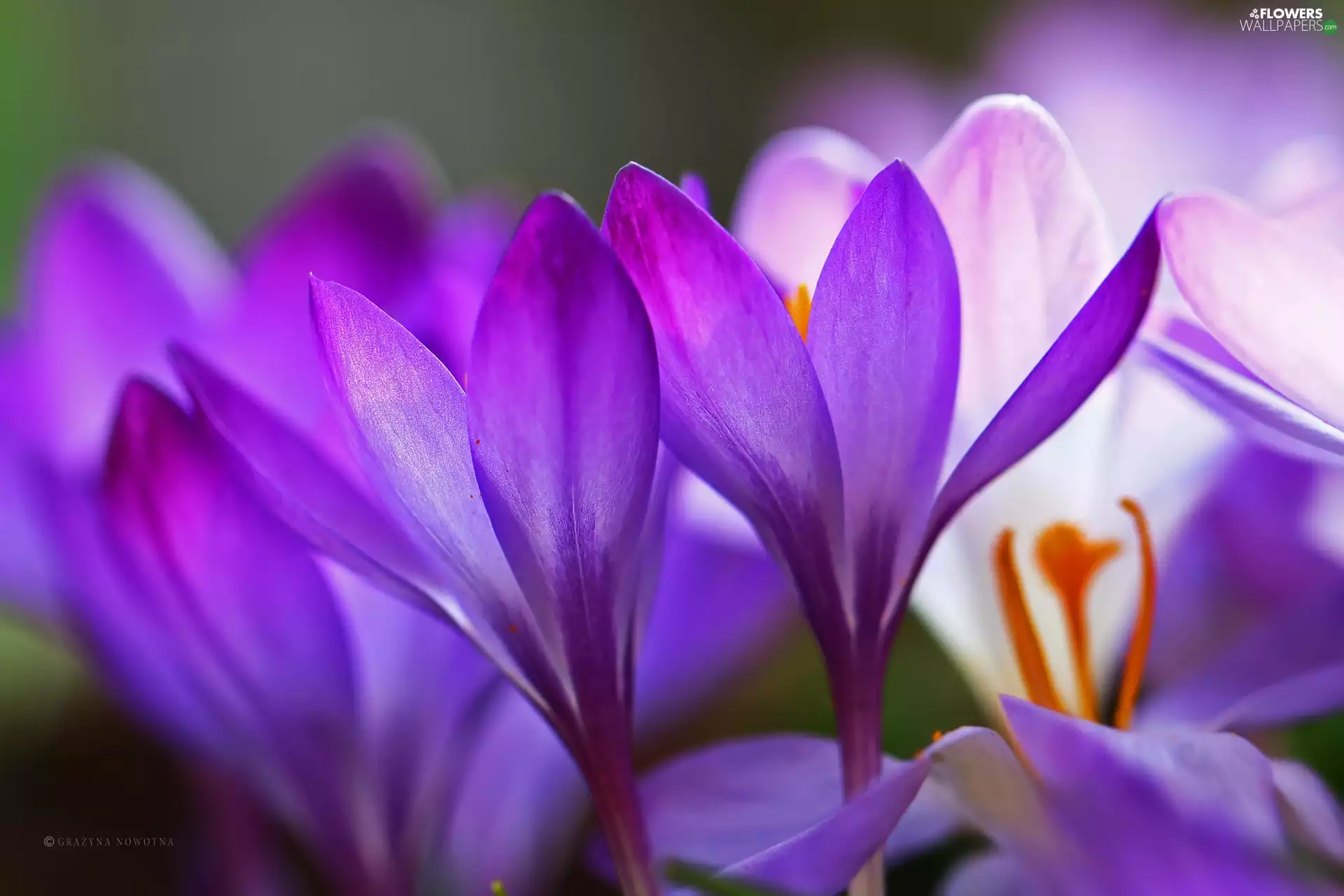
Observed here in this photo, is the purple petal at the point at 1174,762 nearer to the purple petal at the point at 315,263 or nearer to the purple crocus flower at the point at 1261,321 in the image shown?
the purple crocus flower at the point at 1261,321

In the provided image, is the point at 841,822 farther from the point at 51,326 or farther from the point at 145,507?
the point at 51,326

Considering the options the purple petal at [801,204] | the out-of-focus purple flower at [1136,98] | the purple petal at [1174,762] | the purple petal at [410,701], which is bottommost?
the purple petal at [410,701]

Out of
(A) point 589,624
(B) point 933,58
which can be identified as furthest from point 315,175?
(B) point 933,58

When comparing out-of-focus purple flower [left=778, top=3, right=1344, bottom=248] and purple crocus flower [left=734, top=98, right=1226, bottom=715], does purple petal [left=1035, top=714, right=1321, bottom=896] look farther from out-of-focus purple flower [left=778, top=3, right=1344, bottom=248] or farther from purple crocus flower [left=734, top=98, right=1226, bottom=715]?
out-of-focus purple flower [left=778, top=3, right=1344, bottom=248]

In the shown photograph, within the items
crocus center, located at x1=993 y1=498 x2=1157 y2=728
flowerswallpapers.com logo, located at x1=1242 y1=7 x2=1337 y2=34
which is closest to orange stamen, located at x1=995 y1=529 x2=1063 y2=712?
crocus center, located at x1=993 y1=498 x2=1157 y2=728

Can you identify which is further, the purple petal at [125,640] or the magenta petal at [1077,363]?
the purple petal at [125,640]

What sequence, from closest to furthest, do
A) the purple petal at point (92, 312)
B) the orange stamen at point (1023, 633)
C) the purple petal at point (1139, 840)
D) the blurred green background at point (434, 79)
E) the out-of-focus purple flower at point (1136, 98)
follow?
1. the purple petal at point (1139, 840)
2. the orange stamen at point (1023, 633)
3. the purple petal at point (92, 312)
4. the out-of-focus purple flower at point (1136, 98)
5. the blurred green background at point (434, 79)

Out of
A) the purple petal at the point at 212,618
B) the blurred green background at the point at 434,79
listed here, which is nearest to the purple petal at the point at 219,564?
the purple petal at the point at 212,618
